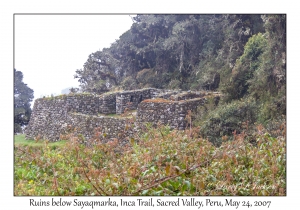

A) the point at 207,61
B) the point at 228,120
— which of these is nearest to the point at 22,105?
the point at 207,61

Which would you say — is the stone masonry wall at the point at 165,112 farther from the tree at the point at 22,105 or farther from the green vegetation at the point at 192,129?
the tree at the point at 22,105

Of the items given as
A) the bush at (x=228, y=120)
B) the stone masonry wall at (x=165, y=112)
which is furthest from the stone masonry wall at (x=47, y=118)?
the bush at (x=228, y=120)

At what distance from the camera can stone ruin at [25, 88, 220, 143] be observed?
11570 mm

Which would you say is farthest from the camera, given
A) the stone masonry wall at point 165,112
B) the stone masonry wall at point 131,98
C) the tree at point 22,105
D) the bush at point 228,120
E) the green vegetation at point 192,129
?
the stone masonry wall at point 131,98

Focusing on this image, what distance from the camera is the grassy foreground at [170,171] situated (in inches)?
203

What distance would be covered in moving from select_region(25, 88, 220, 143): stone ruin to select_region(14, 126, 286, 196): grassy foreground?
393cm

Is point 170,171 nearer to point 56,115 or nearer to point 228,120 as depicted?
point 228,120

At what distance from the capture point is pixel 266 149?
6.34 meters

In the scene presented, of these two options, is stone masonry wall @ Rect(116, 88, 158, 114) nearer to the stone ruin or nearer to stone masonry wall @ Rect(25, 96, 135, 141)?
the stone ruin

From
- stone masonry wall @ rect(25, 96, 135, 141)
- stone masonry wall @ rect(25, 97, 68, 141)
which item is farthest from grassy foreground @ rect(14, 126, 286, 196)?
stone masonry wall @ rect(25, 97, 68, 141)

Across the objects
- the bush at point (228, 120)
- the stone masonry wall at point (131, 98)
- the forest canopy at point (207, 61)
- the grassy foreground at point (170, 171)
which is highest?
the forest canopy at point (207, 61)

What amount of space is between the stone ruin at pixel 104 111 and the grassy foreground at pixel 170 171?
12.9 feet
